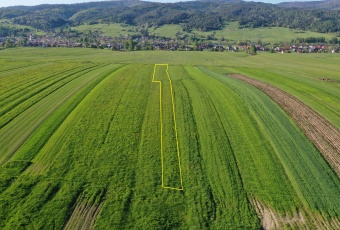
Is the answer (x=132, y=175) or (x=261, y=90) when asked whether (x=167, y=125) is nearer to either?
(x=132, y=175)

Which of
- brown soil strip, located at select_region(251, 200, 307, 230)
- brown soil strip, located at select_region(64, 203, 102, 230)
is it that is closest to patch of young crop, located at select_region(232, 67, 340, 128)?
brown soil strip, located at select_region(251, 200, 307, 230)

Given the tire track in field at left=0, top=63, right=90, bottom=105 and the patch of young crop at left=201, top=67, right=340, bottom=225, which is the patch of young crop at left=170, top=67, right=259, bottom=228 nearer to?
the patch of young crop at left=201, top=67, right=340, bottom=225

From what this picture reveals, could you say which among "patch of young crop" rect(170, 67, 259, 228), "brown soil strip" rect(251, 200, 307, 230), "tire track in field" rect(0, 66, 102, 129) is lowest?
"brown soil strip" rect(251, 200, 307, 230)

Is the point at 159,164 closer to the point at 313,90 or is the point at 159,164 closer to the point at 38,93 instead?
the point at 38,93

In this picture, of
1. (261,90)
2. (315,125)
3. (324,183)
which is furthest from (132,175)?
(261,90)

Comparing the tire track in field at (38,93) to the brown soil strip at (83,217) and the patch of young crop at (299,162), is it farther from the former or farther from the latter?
the patch of young crop at (299,162)

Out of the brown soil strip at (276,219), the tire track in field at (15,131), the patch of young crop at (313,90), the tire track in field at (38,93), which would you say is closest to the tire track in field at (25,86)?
the tire track in field at (38,93)

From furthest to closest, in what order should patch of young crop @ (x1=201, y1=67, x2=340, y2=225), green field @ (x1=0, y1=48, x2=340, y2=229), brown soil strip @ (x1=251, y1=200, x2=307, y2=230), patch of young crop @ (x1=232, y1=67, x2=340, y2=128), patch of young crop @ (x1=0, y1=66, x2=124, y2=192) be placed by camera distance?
patch of young crop @ (x1=232, y1=67, x2=340, y2=128), patch of young crop @ (x1=0, y1=66, x2=124, y2=192), patch of young crop @ (x1=201, y1=67, x2=340, y2=225), green field @ (x1=0, y1=48, x2=340, y2=229), brown soil strip @ (x1=251, y1=200, x2=307, y2=230)
